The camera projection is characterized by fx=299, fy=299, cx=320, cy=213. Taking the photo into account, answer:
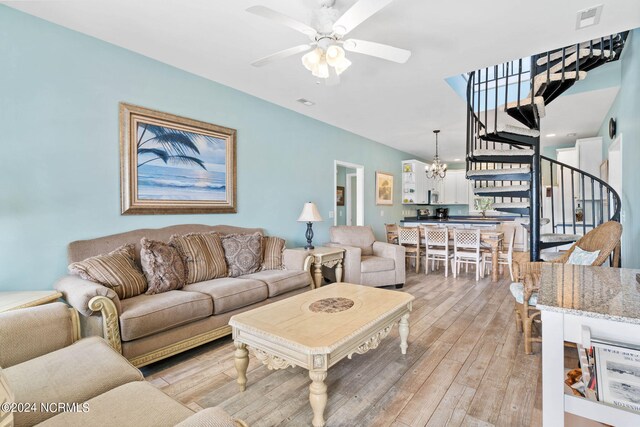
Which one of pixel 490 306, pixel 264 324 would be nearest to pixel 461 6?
pixel 264 324

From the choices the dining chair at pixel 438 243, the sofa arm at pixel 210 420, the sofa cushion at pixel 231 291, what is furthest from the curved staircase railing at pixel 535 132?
the sofa arm at pixel 210 420

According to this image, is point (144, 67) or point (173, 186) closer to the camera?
point (144, 67)

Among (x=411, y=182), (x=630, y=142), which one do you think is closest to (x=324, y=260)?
(x=630, y=142)

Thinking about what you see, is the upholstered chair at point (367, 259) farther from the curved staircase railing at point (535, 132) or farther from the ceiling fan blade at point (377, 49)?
the ceiling fan blade at point (377, 49)

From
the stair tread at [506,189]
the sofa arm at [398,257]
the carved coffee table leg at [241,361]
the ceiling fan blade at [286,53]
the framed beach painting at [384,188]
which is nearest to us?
the carved coffee table leg at [241,361]

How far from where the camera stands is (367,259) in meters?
4.34

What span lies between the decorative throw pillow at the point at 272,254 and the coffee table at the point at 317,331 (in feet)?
3.50

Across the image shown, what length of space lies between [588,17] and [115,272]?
4.00 meters

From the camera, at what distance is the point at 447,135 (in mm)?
5789

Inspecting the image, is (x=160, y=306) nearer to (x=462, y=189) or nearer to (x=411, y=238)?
(x=411, y=238)

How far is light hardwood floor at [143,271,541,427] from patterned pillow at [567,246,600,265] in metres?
0.77

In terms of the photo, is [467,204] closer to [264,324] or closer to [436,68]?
[436,68]

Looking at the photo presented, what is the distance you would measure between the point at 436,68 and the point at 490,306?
8.95ft

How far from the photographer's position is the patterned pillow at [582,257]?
2166 mm
